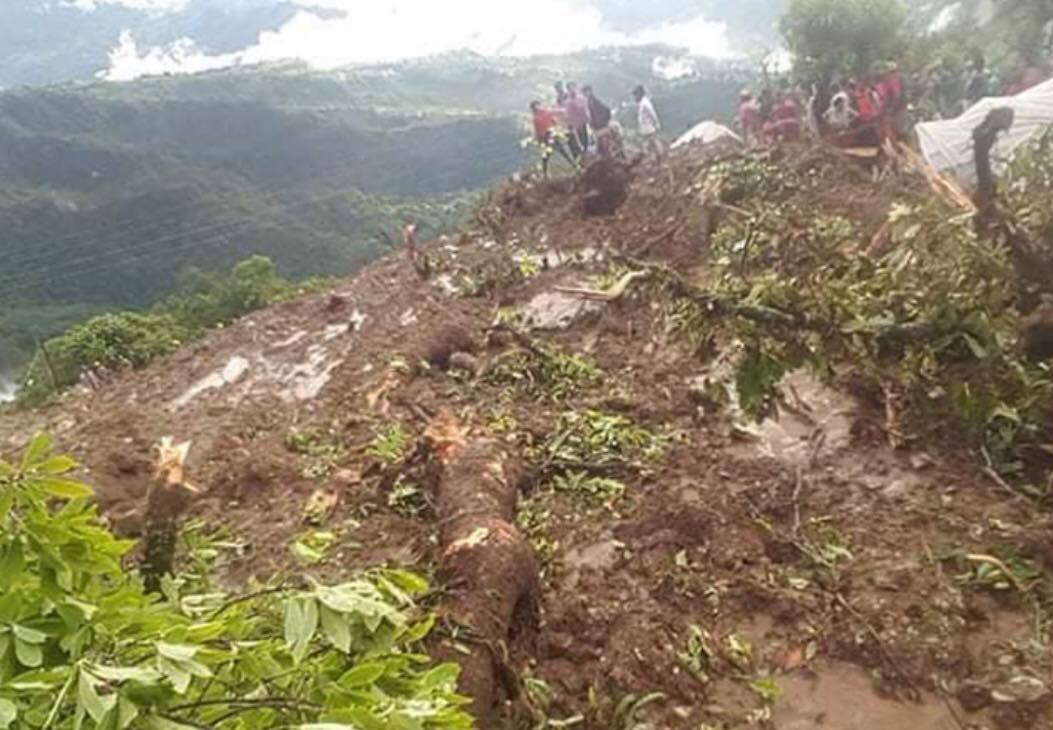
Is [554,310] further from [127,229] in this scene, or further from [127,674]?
[127,229]

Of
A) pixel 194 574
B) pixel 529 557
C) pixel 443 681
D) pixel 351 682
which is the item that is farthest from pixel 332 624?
pixel 194 574

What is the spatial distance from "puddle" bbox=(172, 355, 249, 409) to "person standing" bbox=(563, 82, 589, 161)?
6.70 meters

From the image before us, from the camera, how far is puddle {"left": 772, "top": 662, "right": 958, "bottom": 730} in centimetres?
390

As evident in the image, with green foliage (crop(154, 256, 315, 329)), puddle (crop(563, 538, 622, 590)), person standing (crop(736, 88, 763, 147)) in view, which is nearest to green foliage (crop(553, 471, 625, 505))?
puddle (crop(563, 538, 622, 590))

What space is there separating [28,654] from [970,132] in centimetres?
1139

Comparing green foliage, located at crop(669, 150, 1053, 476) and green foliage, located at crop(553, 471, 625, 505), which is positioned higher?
green foliage, located at crop(669, 150, 1053, 476)

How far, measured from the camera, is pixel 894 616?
442 centimetres

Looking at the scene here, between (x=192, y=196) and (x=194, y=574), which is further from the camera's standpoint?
(x=192, y=196)

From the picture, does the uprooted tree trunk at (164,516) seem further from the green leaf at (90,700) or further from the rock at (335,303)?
the rock at (335,303)

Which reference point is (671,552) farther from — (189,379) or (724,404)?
(189,379)

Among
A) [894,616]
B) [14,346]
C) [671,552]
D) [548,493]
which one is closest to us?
[894,616]

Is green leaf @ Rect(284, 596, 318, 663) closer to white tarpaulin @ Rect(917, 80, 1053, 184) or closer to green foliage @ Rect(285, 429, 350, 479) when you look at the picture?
green foliage @ Rect(285, 429, 350, 479)

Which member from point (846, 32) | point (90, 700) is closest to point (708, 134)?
point (846, 32)

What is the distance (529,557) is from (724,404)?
2511 millimetres
